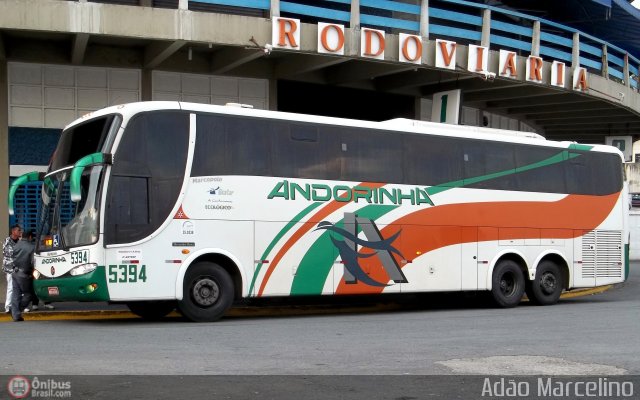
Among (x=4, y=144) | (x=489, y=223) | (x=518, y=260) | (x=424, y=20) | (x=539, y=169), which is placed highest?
(x=424, y=20)

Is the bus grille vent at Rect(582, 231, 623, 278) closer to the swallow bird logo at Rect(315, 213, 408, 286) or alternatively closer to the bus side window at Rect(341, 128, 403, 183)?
the swallow bird logo at Rect(315, 213, 408, 286)

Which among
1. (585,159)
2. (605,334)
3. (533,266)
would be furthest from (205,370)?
(585,159)

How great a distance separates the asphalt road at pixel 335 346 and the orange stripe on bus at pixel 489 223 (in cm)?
141

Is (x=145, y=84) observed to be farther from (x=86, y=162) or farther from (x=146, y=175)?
(x=86, y=162)

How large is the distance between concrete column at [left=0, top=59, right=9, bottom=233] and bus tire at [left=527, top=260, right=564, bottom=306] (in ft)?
37.5

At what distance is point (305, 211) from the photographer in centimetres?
1559

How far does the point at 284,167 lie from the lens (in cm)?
1536

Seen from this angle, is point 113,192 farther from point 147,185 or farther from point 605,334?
point 605,334

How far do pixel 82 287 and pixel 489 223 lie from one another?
27.7 feet

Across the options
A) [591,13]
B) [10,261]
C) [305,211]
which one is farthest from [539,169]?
[591,13]

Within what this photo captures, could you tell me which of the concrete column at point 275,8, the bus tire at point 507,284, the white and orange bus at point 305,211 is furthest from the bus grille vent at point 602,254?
the concrete column at point 275,8

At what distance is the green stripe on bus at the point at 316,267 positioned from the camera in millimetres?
15453

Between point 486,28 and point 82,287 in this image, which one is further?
point 486,28

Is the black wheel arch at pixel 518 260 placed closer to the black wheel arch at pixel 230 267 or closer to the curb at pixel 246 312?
the curb at pixel 246 312
